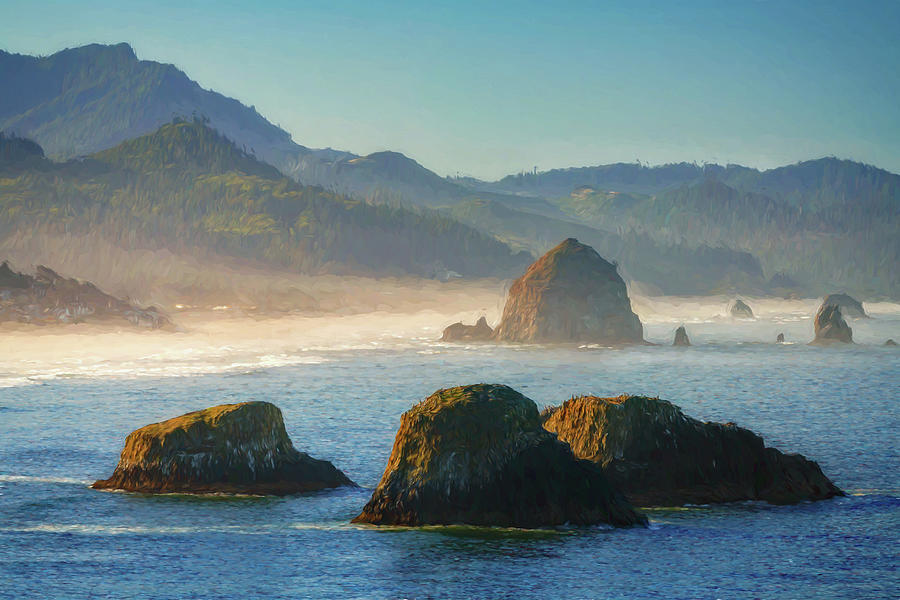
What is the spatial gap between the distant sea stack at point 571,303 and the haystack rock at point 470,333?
202 centimetres

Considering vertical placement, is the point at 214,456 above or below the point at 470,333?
below

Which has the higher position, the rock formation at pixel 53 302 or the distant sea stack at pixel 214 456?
the rock formation at pixel 53 302

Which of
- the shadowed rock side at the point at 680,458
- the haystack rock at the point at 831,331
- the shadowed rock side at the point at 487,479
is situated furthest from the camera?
the haystack rock at the point at 831,331

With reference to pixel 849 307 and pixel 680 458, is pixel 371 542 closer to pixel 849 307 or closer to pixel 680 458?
pixel 680 458

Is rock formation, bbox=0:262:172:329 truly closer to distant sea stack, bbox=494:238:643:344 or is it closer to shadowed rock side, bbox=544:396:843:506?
distant sea stack, bbox=494:238:643:344

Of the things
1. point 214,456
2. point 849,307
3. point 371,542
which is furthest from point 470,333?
point 849,307

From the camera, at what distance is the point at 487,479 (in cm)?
2297

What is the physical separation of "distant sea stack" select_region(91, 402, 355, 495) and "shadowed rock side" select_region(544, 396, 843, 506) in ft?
23.1

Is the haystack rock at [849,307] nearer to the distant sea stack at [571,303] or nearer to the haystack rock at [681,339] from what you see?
the haystack rock at [681,339]

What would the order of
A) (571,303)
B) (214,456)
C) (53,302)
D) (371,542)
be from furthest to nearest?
1. (571,303)
2. (53,302)
3. (214,456)
4. (371,542)

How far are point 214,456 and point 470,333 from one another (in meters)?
83.7

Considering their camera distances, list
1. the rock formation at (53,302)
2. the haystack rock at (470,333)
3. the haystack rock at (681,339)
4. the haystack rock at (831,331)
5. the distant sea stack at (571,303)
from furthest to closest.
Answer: the haystack rock at (831,331) < the haystack rock at (470,333) < the haystack rock at (681,339) < the distant sea stack at (571,303) < the rock formation at (53,302)

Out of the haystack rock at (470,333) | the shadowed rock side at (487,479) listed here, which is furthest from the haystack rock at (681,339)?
the shadowed rock side at (487,479)

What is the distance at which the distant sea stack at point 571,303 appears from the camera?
99625 millimetres
